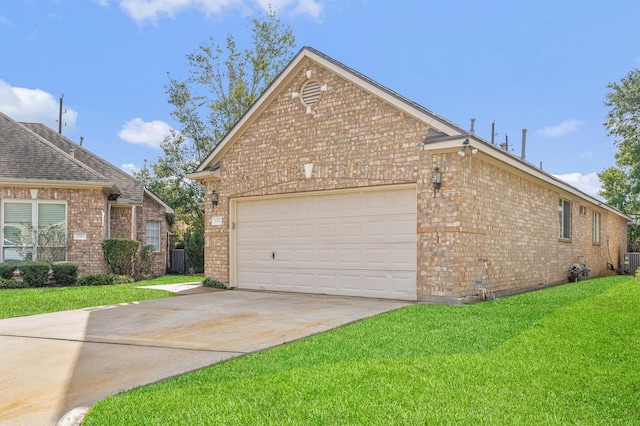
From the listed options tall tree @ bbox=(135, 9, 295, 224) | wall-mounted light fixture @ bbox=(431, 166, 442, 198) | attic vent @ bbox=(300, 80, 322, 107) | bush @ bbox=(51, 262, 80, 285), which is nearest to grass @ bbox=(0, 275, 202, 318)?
bush @ bbox=(51, 262, 80, 285)

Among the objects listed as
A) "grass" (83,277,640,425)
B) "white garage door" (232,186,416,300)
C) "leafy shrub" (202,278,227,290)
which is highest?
"white garage door" (232,186,416,300)

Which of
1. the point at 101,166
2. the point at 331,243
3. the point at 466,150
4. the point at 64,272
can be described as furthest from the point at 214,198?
the point at 101,166

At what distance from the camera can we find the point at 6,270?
1479 centimetres

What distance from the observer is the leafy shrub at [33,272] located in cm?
1452

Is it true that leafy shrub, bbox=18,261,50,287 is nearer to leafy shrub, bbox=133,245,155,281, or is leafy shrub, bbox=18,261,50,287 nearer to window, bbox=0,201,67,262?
window, bbox=0,201,67,262

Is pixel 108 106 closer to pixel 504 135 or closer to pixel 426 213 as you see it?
pixel 426 213

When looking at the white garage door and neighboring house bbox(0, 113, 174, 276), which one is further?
neighboring house bbox(0, 113, 174, 276)

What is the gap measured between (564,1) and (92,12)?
1217cm

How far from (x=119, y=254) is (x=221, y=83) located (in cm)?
1241

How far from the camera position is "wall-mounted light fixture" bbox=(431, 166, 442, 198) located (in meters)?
9.68

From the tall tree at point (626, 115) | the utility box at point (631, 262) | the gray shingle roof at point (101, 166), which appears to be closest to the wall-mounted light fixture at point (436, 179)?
the gray shingle roof at point (101, 166)

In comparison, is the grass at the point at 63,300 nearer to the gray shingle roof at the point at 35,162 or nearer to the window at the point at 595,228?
the gray shingle roof at the point at 35,162

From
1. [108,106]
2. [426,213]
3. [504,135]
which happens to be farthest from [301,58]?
[504,135]

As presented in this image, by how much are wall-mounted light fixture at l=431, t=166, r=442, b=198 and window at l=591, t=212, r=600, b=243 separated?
12.6m
